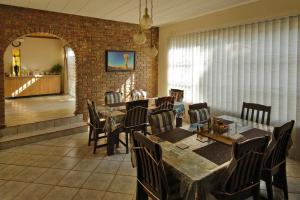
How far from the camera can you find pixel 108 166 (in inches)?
136

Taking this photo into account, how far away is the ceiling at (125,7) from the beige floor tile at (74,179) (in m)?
2.87

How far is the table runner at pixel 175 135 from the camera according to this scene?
97.0 inches

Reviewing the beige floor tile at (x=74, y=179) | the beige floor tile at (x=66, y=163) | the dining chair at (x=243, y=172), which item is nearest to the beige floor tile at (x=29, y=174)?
the beige floor tile at (x=66, y=163)

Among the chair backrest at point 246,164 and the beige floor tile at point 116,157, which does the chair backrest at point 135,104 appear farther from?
the chair backrest at point 246,164

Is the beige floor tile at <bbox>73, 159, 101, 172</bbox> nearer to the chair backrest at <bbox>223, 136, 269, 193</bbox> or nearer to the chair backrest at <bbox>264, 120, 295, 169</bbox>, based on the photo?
the chair backrest at <bbox>223, 136, 269, 193</bbox>

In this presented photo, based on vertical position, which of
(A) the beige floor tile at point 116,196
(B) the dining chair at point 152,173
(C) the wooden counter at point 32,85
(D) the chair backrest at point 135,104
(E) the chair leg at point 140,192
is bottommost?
(A) the beige floor tile at point 116,196

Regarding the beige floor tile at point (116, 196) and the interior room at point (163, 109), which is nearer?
the interior room at point (163, 109)

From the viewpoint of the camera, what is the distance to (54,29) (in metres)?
4.89

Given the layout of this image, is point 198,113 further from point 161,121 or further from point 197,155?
point 197,155

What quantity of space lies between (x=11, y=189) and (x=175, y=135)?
216 cm

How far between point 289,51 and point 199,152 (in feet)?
8.37

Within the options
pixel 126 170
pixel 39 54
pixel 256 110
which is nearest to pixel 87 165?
pixel 126 170

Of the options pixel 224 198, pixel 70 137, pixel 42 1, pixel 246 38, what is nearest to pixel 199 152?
pixel 224 198

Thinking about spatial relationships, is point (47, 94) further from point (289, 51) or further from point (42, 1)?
point (289, 51)
